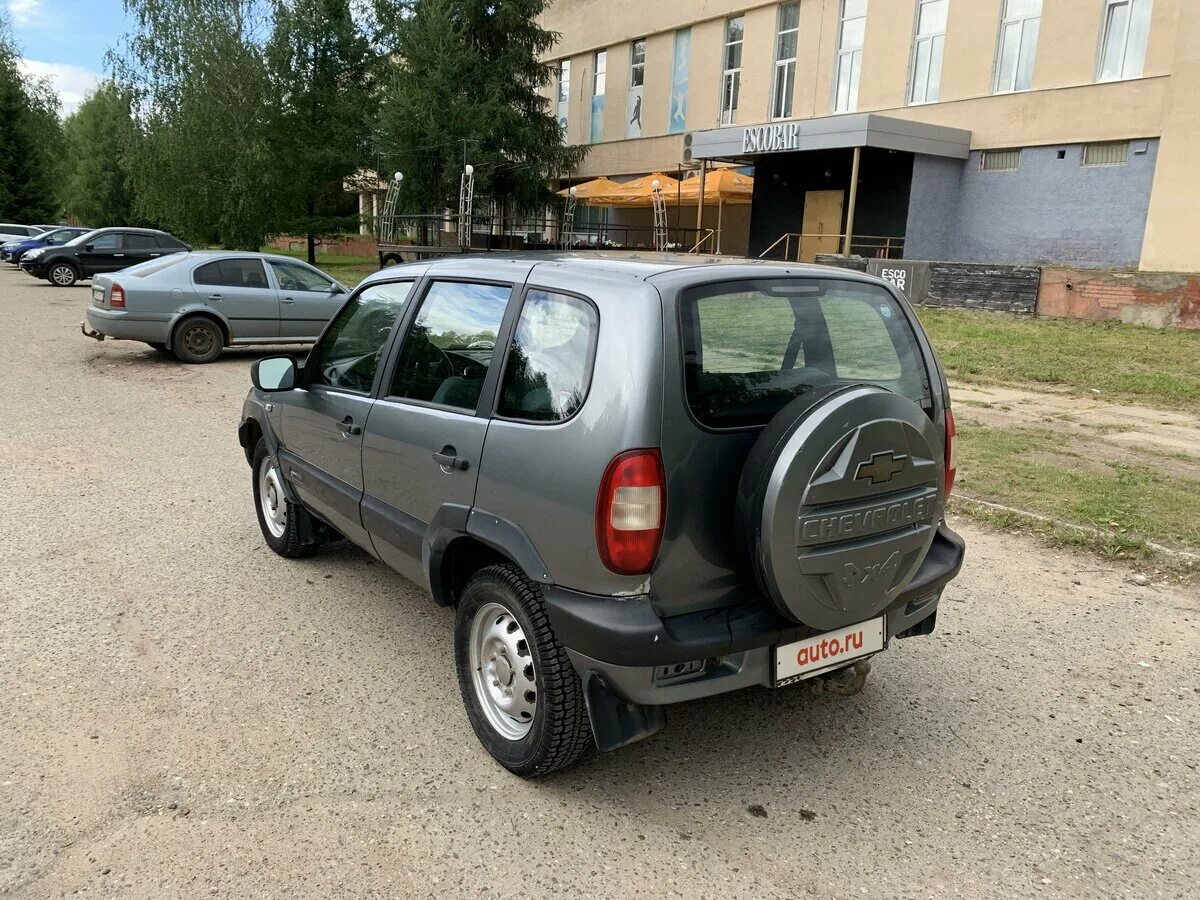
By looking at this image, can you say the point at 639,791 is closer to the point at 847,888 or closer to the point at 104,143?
the point at 847,888

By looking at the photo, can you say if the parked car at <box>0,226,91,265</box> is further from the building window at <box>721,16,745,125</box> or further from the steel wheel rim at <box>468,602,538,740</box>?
the steel wheel rim at <box>468,602,538,740</box>

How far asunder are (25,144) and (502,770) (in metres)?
62.2

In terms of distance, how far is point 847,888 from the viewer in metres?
2.64

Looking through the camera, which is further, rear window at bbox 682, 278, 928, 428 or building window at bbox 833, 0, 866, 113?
building window at bbox 833, 0, 866, 113

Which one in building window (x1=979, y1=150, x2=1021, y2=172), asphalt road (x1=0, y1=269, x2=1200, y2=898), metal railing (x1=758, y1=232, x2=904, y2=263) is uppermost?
building window (x1=979, y1=150, x2=1021, y2=172)

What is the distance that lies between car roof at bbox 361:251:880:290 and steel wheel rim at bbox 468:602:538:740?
48.7 inches

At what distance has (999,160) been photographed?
22.9 m

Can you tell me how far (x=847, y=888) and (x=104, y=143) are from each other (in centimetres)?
7028

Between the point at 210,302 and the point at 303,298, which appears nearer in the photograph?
the point at 210,302

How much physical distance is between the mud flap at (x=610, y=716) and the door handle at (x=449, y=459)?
0.90m

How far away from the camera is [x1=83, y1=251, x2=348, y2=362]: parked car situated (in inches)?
485

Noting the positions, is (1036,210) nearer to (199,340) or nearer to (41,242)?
(199,340)

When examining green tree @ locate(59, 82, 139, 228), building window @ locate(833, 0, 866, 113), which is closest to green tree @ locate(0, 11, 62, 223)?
green tree @ locate(59, 82, 139, 228)

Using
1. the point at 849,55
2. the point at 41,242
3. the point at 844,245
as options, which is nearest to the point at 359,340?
the point at 844,245
